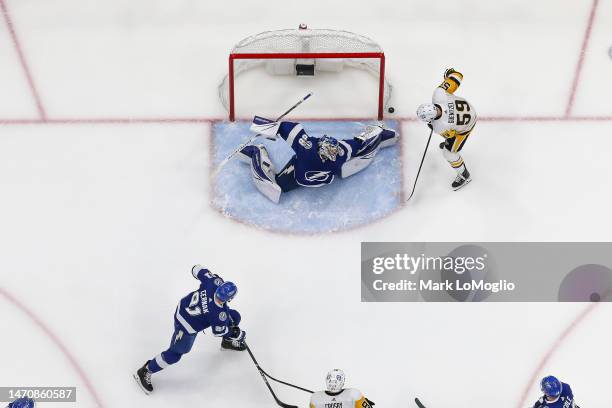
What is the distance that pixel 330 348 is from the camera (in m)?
7.78

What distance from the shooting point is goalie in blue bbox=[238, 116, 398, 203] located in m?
8.10

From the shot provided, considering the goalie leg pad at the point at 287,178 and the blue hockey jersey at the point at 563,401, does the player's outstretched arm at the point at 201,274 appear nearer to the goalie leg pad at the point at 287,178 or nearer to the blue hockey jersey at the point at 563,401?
the goalie leg pad at the point at 287,178

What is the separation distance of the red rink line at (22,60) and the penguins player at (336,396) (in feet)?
9.63

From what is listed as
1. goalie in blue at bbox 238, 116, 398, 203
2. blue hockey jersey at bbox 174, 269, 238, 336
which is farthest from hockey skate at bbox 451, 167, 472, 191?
blue hockey jersey at bbox 174, 269, 238, 336

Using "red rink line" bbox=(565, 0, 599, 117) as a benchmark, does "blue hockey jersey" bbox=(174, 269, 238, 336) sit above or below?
below

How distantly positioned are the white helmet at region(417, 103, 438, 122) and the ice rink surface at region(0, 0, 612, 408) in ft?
2.15

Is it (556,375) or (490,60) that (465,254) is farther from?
(490,60)

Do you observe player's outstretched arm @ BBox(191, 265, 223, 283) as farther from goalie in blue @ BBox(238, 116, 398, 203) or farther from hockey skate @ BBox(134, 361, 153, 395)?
goalie in blue @ BBox(238, 116, 398, 203)

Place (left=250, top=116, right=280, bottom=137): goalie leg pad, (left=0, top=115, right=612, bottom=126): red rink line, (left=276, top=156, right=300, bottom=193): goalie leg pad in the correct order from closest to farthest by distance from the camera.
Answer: (left=250, top=116, right=280, bottom=137): goalie leg pad
(left=276, top=156, right=300, bottom=193): goalie leg pad
(left=0, top=115, right=612, bottom=126): red rink line

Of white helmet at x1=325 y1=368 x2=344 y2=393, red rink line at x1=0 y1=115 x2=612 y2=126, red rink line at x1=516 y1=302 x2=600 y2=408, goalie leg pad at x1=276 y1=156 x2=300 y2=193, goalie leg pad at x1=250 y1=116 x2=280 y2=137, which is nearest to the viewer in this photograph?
white helmet at x1=325 y1=368 x2=344 y2=393

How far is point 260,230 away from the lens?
8.21 meters

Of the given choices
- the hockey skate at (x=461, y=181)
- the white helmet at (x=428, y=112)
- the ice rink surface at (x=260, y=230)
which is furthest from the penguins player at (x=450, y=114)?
the ice rink surface at (x=260, y=230)

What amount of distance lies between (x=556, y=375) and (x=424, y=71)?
234cm

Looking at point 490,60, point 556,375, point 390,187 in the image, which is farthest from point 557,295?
point 490,60
